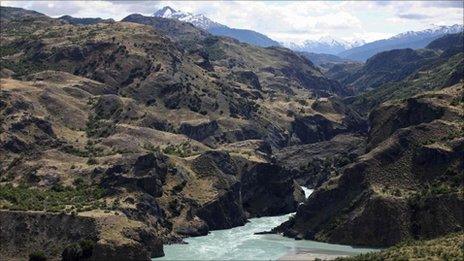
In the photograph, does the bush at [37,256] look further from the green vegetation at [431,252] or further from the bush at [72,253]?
the green vegetation at [431,252]

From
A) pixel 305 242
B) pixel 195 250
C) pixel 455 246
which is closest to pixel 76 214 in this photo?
pixel 195 250

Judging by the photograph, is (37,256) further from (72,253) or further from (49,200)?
(49,200)

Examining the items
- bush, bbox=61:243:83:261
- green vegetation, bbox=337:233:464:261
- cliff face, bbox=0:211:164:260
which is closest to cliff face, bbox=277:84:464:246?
green vegetation, bbox=337:233:464:261

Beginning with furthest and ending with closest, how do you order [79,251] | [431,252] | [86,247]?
[86,247]
[79,251]
[431,252]

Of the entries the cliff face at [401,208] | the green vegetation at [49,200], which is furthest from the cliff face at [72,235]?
the cliff face at [401,208]

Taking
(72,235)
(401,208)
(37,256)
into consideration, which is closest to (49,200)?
(72,235)

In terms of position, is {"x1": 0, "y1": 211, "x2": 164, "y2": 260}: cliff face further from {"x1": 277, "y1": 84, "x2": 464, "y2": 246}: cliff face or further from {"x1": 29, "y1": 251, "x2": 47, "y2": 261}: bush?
{"x1": 277, "y1": 84, "x2": 464, "y2": 246}: cliff face

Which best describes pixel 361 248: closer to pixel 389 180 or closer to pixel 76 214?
pixel 389 180
